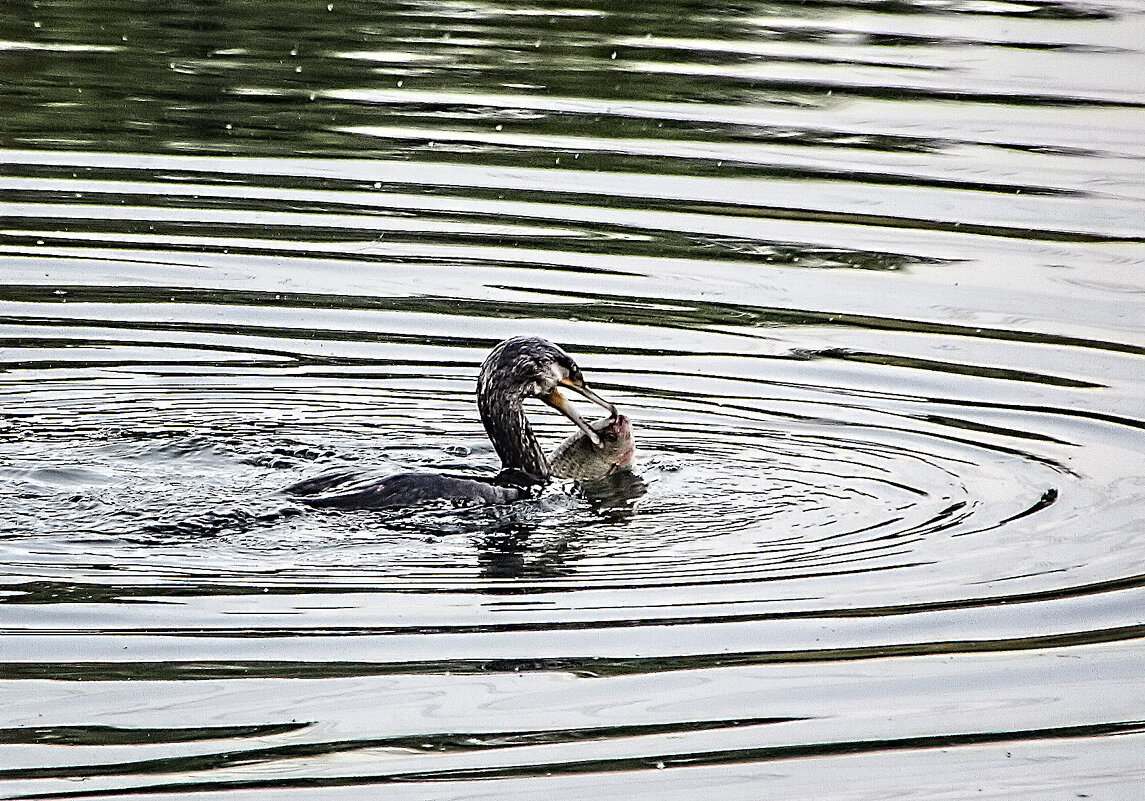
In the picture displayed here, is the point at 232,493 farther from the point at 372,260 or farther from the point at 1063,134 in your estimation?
the point at 1063,134

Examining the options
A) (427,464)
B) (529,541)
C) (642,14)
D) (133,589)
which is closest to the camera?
(133,589)

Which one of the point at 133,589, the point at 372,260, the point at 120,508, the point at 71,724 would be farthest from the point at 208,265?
the point at 71,724

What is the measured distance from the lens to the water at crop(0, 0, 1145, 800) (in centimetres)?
693

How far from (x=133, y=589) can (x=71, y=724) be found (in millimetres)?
1193

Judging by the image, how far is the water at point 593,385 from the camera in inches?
273

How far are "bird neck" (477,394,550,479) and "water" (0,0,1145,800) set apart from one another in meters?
0.24

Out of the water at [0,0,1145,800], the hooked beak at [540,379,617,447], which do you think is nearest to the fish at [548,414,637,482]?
the hooked beak at [540,379,617,447]

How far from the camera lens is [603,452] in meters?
9.91

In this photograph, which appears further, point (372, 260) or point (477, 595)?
point (372, 260)

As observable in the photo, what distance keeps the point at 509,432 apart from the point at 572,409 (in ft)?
1.93

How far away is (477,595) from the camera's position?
7.98m

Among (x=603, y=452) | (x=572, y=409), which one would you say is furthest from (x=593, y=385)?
(x=603, y=452)

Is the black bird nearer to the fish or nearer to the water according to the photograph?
the fish

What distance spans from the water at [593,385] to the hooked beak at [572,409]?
12.1 inches
